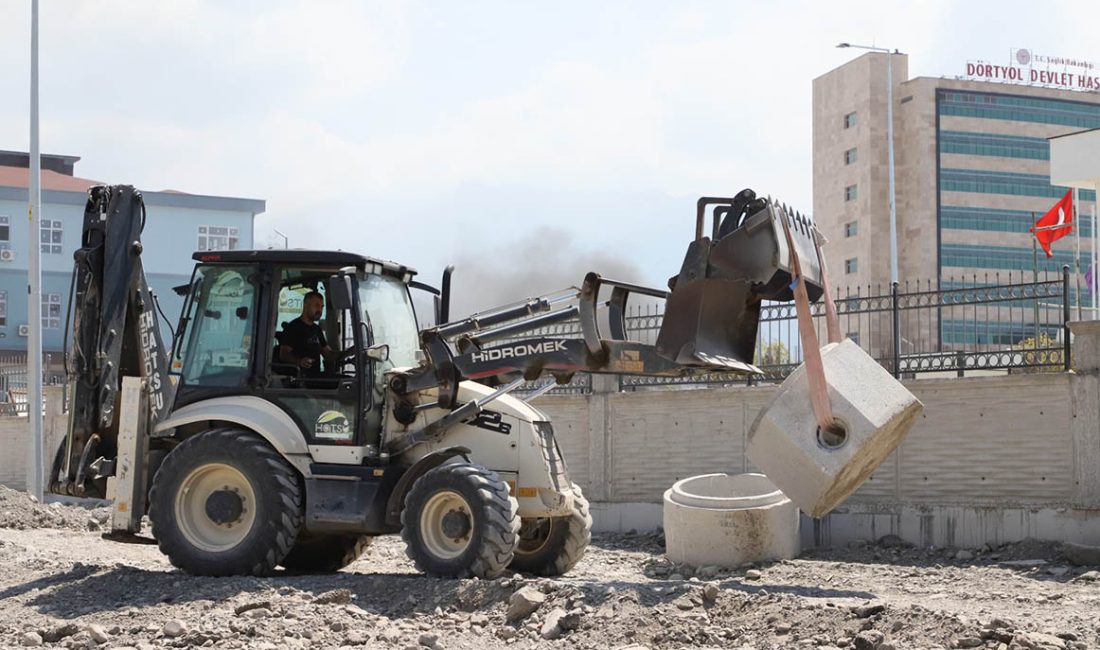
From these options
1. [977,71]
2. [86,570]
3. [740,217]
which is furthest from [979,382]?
[977,71]

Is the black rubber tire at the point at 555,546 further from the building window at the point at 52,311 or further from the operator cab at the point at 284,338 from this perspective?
Result: the building window at the point at 52,311

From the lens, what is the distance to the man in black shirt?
429 inches

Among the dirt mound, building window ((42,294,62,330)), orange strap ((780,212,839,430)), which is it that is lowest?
the dirt mound

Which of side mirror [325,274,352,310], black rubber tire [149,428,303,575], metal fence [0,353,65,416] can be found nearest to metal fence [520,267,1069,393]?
side mirror [325,274,352,310]

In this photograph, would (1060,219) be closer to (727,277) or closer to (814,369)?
(727,277)

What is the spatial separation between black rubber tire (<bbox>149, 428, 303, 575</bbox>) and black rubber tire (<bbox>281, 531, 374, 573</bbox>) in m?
0.86

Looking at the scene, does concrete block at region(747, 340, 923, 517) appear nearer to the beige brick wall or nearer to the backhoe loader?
the backhoe loader

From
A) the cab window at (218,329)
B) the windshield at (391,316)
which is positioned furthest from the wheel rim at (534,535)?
the cab window at (218,329)

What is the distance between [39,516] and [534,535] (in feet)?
31.1

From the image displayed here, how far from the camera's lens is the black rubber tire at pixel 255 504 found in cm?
1038

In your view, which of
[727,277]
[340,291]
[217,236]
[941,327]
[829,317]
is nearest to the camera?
[727,277]

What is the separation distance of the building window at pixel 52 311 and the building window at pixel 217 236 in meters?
5.66

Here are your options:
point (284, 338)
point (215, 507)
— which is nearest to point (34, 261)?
point (284, 338)

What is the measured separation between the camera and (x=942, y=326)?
15594 millimetres
